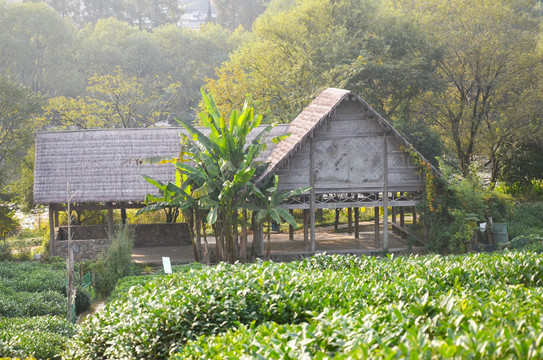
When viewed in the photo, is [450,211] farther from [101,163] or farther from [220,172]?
[101,163]

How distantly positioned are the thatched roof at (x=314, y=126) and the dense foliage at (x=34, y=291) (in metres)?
5.67

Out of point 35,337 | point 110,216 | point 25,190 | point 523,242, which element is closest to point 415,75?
point 523,242

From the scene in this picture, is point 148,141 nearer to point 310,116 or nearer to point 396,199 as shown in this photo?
point 310,116

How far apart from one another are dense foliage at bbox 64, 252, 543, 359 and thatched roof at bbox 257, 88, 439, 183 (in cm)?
690

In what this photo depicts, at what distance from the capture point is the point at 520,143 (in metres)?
27.7

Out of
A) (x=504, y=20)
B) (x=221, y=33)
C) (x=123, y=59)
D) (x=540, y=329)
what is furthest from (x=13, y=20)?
(x=540, y=329)

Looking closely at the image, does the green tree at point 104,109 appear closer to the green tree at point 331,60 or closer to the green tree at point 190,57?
the green tree at point 331,60

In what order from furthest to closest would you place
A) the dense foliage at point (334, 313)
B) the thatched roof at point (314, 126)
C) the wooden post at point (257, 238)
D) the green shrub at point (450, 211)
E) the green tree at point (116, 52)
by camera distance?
1. the green tree at point (116, 52)
2. the wooden post at point (257, 238)
3. the green shrub at point (450, 211)
4. the thatched roof at point (314, 126)
5. the dense foliage at point (334, 313)

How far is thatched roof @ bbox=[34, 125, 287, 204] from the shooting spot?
19359 millimetres

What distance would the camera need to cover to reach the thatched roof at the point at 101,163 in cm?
1936

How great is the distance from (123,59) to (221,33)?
11.4 meters

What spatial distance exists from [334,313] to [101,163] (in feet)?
49.4

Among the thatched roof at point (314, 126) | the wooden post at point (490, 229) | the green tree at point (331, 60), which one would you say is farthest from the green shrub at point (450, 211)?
the green tree at point (331, 60)

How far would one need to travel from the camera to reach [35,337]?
10297 mm
